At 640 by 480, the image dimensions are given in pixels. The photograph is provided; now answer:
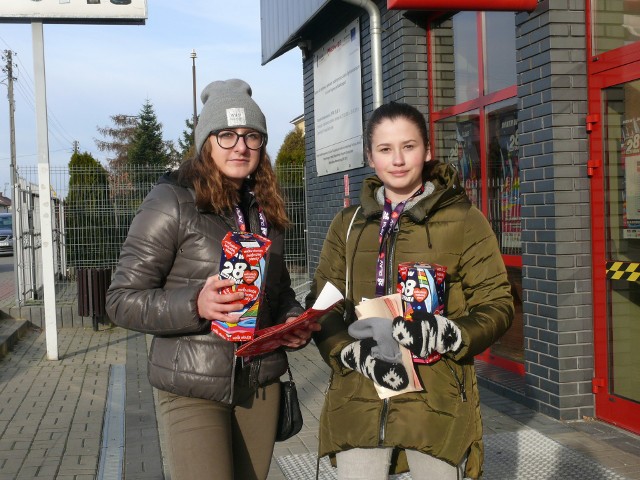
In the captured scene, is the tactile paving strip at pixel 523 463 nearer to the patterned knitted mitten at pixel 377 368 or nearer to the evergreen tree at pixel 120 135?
the patterned knitted mitten at pixel 377 368

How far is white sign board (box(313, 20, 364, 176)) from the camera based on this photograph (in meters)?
10.0

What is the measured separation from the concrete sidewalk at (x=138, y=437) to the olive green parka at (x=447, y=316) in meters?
2.31

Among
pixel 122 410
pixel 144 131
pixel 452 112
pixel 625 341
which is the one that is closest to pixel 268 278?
pixel 625 341

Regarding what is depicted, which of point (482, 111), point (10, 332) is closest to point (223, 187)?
point (482, 111)

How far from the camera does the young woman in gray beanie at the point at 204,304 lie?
A: 277cm

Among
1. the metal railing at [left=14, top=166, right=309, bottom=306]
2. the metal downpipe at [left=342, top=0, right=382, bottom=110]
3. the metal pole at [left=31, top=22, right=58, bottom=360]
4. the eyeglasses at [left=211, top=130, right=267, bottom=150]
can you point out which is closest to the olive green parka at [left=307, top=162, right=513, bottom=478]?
the eyeglasses at [left=211, top=130, right=267, bottom=150]

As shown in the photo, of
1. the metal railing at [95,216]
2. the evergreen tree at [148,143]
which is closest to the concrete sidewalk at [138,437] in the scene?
the metal railing at [95,216]

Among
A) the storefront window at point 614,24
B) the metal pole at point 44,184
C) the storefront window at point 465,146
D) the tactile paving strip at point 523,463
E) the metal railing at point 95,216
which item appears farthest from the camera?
the metal railing at point 95,216

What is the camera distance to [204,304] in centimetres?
267

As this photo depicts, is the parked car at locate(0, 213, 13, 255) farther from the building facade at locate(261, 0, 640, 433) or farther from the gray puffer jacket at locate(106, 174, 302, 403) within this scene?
the gray puffer jacket at locate(106, 174, 302, 403)

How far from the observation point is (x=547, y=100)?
598 cm

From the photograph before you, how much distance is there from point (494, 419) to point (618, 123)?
231 cm

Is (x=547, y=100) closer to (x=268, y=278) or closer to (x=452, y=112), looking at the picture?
(x=452, y=112)

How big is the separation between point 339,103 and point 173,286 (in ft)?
26.9
